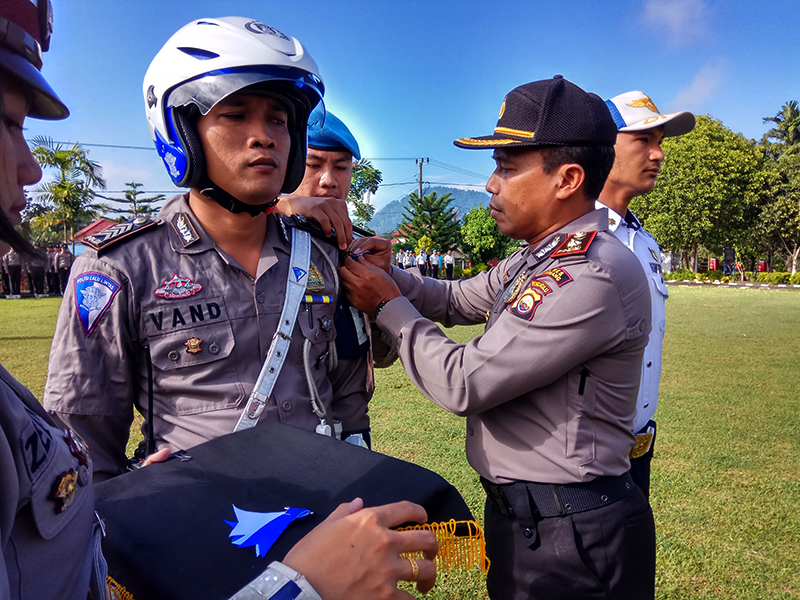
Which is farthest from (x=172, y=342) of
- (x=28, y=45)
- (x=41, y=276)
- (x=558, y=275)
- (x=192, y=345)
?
(x=41, y=276)

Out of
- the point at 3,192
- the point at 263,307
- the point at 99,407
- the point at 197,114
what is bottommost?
the point at 99,407

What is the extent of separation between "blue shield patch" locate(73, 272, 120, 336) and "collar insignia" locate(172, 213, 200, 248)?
0.95 feet

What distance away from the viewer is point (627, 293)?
199 cm

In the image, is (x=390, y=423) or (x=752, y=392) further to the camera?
(x=752, y=392)

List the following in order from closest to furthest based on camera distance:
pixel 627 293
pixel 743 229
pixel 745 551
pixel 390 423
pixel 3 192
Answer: pixel 3 192
pixel 627 293
pixel 745 551
pixel 390 423
pixel 743 229

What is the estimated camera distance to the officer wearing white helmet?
171 centimetres

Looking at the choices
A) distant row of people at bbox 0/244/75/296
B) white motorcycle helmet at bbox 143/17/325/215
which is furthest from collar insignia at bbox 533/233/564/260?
distant row of people at bbox 0/244/75/296

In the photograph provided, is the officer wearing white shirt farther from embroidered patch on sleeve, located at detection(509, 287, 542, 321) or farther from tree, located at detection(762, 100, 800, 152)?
tree, located at detection(762, 100, 800, 152)

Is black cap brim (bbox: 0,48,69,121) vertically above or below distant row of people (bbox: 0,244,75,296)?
above

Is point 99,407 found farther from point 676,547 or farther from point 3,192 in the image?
point 676,547

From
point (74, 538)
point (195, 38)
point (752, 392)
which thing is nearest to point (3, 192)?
point (74, 538)

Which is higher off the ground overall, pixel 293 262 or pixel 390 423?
pixel 293 262

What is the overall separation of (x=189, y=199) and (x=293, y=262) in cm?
48

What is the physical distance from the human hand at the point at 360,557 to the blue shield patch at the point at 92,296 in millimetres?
1097
